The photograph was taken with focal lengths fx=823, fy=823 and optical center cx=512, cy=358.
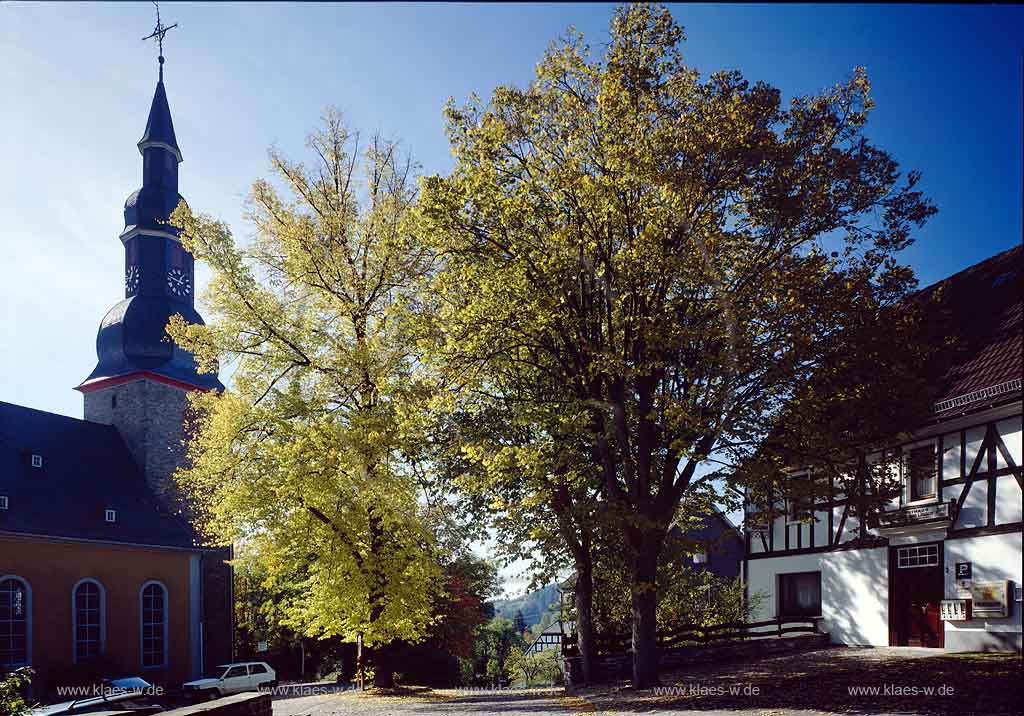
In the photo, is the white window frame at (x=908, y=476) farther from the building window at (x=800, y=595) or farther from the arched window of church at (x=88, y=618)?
the arched window of church at (x=88, y=618)

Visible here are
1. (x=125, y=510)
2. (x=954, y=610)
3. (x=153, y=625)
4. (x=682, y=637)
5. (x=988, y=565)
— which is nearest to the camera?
(x=988, y=565)

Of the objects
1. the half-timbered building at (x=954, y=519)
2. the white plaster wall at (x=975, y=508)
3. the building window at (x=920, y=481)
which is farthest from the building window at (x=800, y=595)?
the white plaster wall at (x=975, y=508)

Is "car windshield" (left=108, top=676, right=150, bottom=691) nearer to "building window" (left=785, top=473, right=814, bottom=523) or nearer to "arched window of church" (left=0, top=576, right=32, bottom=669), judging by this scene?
"arched window of church" (left=0, top=576, right=32, bottom=669)

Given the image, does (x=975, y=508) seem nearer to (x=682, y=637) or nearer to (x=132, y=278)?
(x=682, y=637)

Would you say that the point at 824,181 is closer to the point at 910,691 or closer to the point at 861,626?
the point at 910,691

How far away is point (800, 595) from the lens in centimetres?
2591

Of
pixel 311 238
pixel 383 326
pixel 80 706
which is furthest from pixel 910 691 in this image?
pixel 80 706

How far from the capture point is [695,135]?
14.7 m

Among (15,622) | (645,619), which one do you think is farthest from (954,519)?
(15,622)

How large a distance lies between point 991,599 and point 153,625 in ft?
109

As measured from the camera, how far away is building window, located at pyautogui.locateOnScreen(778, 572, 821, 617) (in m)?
25.2

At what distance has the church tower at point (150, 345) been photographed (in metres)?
41.5

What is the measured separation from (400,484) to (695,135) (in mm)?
10752

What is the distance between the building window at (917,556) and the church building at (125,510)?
958 inches
